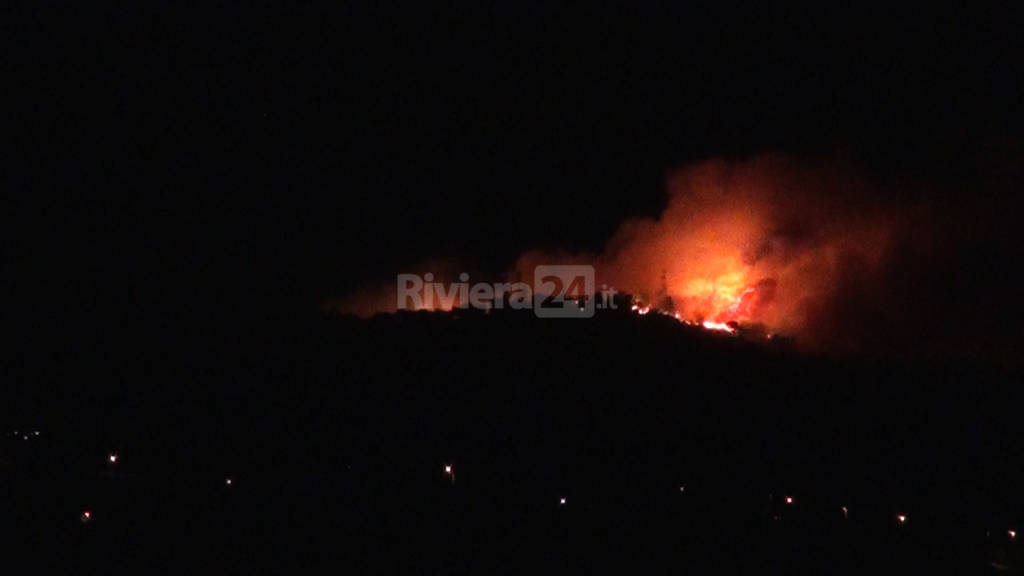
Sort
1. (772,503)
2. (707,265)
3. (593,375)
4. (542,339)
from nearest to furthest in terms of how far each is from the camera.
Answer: (772,503)
(593,375)
(542,339)
(707,265)

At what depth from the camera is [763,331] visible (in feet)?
75.0

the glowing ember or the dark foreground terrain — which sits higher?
the glowing ember

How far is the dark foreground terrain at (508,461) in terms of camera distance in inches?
519

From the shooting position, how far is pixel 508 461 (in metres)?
15.1

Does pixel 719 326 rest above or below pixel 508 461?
above

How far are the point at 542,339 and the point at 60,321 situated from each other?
12.5 meters

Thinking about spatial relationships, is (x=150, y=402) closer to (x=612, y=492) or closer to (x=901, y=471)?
(x=612, y=492)

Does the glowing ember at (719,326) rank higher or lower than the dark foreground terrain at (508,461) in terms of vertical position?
higher

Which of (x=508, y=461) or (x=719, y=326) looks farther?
(x=719, y=326)

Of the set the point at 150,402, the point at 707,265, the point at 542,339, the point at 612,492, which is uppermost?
the point at 707,265

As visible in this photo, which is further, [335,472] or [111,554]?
[335,472]

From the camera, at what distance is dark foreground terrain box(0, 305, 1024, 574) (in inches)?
519

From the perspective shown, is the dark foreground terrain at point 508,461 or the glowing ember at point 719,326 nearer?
the dark foreground terrain at point 508,461

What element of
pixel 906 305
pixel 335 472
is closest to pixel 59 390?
pixel 335 472
